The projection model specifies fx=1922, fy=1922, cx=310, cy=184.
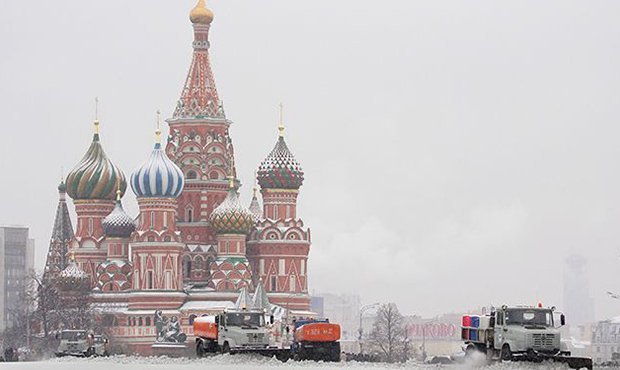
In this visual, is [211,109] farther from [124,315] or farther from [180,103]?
[124,315]

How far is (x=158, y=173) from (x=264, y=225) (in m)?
9.82

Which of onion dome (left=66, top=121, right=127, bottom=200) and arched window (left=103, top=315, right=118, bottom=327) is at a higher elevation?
onion dome (left=66, top=121, right=127, bottom=200)

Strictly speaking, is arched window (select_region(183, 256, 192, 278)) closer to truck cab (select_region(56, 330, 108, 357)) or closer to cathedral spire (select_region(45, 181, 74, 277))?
cathedral spire (select_region(45, 181, 74, 277))

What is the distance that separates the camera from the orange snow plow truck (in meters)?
65.9

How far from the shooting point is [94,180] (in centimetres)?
14425

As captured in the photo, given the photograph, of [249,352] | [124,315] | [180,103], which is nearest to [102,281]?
[124,315]

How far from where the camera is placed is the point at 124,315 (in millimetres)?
136625

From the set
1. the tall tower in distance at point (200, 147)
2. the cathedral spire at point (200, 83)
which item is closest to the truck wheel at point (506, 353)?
the tall tower in distance at point (200, 147)

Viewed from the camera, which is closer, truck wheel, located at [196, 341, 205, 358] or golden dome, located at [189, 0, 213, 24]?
truck wheel, located at [196, 341, 205, 358]

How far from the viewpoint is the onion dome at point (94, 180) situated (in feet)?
473

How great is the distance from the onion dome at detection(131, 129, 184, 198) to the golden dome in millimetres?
11889

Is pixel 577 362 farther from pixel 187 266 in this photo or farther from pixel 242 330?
pixel 187 266

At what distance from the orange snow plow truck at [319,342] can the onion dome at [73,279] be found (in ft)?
244

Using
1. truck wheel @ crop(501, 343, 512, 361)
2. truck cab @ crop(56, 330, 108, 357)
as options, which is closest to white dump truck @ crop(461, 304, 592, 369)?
truck wheel @ crop(501, 343, 512, 361)
